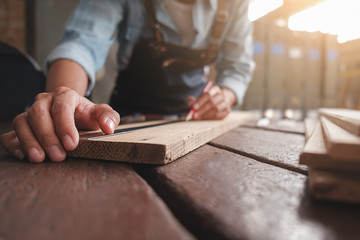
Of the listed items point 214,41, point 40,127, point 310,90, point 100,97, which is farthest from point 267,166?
point 310,90

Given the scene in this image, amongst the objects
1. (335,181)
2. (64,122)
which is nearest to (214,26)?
(64,122)

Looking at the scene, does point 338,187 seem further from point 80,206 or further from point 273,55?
point 273,55

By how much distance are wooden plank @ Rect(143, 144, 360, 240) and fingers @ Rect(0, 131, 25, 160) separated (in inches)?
11.2

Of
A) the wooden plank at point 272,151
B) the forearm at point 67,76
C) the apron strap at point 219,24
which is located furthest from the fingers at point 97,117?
the apron strap at point 219,24

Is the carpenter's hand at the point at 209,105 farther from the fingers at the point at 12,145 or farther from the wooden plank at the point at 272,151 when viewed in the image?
the fingers at the point at 12,145

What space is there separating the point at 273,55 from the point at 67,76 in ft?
12.4

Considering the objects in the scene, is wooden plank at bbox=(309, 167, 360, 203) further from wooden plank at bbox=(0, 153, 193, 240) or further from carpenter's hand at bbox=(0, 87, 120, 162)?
carpenter's hand at bbox=(0, 87, 120, 162)

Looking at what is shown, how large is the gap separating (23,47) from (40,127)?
3402mm

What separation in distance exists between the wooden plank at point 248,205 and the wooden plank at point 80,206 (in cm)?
3

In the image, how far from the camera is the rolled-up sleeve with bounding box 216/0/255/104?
4.83 feet

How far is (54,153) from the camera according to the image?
47 cm

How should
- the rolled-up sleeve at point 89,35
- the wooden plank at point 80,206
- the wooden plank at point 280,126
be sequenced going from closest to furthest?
1. the wooden plank at point 80,206
2. the rolled-up sleeve at point 89,35
3. the wooden plank at point 280,126

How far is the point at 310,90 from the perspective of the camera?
416 centimetres

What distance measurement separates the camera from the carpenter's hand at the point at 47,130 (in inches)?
18.6
